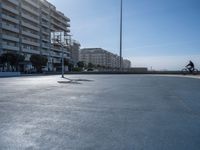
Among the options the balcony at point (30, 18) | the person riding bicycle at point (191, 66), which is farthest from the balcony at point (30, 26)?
the person riding bicycle at point (191, 66)

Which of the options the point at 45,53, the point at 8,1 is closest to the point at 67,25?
the point at 45,53

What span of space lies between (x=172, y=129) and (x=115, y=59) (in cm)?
18628

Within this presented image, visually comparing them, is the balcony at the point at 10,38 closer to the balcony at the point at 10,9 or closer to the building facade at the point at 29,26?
the building facade at the point at 29,26

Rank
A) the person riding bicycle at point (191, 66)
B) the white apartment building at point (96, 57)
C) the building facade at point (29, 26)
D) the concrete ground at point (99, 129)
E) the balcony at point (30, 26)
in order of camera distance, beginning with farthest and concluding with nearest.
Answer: the white apartment building at point (96, 57), the balcony at point (30, 26), the building facade at point (29, 26), the person riding bicycle at point (191, 66), the concrete ground at point (99, 129)

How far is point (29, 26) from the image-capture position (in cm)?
7569

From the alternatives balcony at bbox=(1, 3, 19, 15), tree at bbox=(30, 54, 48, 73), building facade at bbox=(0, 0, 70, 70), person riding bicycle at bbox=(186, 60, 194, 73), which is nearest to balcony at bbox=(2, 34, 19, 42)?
building facade at bbox=(0, 0, 70, 70)

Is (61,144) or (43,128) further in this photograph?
(43,128)

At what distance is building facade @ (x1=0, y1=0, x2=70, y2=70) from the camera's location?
64500 millimetres

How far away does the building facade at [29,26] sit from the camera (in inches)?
2539

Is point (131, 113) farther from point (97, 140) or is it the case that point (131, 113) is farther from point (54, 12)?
point (54, 12)

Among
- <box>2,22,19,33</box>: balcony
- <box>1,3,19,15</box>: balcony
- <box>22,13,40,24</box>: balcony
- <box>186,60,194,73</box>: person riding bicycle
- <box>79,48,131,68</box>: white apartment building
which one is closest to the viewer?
<box>186,60,194,73</box>: person riding bicycle

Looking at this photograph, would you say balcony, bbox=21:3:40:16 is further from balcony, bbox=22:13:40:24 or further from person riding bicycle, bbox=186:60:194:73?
person riding bicycle, bbox=186:60:194:73

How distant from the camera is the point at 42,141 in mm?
3793

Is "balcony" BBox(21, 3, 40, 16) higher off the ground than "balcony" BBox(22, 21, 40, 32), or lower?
higher
